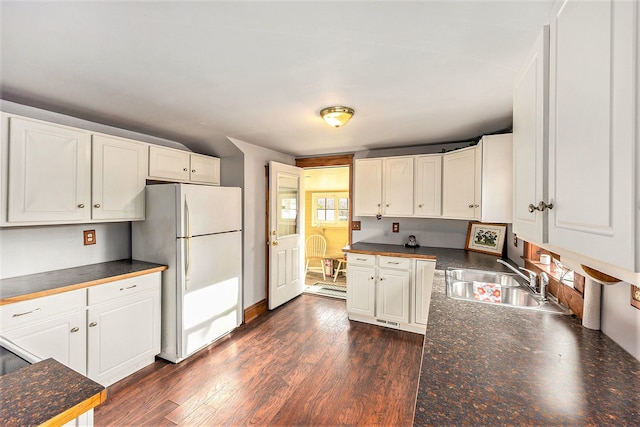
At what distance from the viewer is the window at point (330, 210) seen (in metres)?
5.57

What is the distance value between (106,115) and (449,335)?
2.92 m

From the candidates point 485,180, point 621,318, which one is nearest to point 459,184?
point 485,180

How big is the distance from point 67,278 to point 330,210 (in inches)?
168

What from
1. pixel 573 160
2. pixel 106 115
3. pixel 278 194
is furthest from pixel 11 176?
pixel 573 160

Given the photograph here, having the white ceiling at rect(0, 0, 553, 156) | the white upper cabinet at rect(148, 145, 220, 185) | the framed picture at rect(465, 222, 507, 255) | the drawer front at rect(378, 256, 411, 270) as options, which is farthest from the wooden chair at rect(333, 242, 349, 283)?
the white ceiling at rect(0, 0, 553, 156)

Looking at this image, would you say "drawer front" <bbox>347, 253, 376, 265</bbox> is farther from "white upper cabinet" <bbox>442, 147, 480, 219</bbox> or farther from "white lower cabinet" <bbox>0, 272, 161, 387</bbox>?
"white lower cabinet" <bbox>0, 272, 161, 387</bbox>

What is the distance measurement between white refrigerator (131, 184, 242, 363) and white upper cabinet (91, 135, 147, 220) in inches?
4.7

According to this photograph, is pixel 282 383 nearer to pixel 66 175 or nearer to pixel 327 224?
pixel 66 175

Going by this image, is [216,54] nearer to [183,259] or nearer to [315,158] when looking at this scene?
[183,259]

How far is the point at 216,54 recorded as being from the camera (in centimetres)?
137

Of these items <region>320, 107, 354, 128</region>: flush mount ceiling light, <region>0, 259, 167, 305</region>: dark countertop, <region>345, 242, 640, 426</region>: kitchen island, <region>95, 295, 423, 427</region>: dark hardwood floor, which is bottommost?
<region>95, 295, 423, 427</region>: dark hardwood floor

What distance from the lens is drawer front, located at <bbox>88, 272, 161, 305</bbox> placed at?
2.00 meters

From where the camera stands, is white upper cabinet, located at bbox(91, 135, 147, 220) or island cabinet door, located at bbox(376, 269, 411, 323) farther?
island cabinet door, located at bbox(376, 269, 411, 323)

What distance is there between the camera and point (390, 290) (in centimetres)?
303
